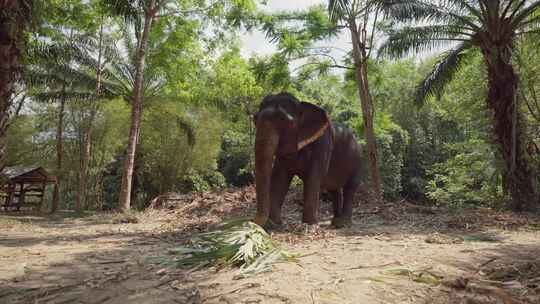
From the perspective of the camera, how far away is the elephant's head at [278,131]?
4922mm

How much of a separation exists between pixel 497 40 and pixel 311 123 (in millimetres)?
8157

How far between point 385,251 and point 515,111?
849 centimetres

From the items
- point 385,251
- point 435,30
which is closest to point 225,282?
point 385,251

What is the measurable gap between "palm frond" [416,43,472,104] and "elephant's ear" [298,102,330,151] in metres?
8.53

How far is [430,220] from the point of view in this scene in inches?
317

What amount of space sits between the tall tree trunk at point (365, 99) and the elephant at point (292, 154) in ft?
17.2

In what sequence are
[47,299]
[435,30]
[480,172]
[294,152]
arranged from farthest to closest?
[480,172] → [435,30] → [294,152] → [47,299]

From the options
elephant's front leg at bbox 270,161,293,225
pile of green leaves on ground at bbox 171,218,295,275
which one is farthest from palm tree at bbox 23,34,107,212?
pile of green leaves on ground at bbox 171,218,295,275

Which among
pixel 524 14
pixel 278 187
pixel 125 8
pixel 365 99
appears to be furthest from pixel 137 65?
pixel 524 14

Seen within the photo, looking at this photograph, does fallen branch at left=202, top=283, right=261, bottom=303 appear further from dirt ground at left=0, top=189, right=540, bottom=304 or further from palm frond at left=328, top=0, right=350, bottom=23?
palm frond at left=328, top=0, right=350, bottom=23

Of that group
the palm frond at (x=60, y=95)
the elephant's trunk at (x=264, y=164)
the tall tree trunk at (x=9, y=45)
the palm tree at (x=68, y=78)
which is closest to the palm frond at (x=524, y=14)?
the elephant's trunk at (x=264, y=164)

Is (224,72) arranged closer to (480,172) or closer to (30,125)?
(480,172)

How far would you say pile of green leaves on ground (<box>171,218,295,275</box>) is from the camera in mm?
3383

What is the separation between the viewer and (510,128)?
10.6 metres
